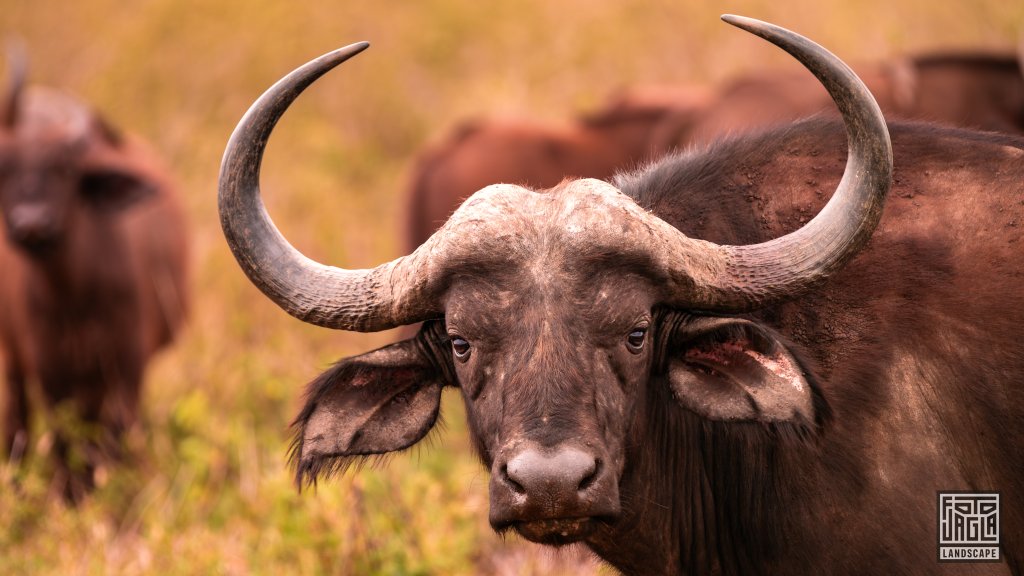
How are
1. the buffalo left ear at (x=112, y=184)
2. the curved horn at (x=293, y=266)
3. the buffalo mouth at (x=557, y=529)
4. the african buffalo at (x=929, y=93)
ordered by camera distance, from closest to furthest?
the buffalo mouth at (x=557, y=529) → the curved horn at (x=293, y=266) → the buffalo left ear at (x=112, y=184) → the african buffalo at (x=929, y=93)

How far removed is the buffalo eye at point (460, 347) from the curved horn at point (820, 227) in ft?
2.24

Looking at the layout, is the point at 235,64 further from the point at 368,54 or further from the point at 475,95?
the point at 475,95

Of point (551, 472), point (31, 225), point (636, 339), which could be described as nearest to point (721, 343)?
point (636, 339)

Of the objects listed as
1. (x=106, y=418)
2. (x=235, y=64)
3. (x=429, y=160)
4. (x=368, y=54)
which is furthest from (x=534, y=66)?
(x=106, y=418)

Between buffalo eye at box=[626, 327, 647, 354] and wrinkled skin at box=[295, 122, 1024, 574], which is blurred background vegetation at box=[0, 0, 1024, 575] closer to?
wrinkled skin at box=[295, 122, 1024, 574]

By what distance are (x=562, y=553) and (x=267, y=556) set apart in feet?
4.64

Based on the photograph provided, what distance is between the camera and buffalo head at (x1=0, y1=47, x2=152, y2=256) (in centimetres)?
847

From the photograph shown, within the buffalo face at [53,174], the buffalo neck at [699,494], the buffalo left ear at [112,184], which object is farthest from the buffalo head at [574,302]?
Result: the buffalo left ear at [112,184]

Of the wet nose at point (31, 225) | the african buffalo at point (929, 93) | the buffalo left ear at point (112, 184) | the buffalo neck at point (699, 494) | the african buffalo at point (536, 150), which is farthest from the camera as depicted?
the african buffalo at point (536, 150)

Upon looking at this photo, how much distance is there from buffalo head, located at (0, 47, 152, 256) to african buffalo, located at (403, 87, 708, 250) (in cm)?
268

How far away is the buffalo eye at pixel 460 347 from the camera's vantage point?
3719mm

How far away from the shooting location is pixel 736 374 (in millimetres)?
3754

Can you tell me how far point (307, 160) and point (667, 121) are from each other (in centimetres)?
519

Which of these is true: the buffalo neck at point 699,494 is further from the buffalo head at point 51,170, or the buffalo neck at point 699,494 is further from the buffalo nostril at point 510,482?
the buffalo head at point 51,170
